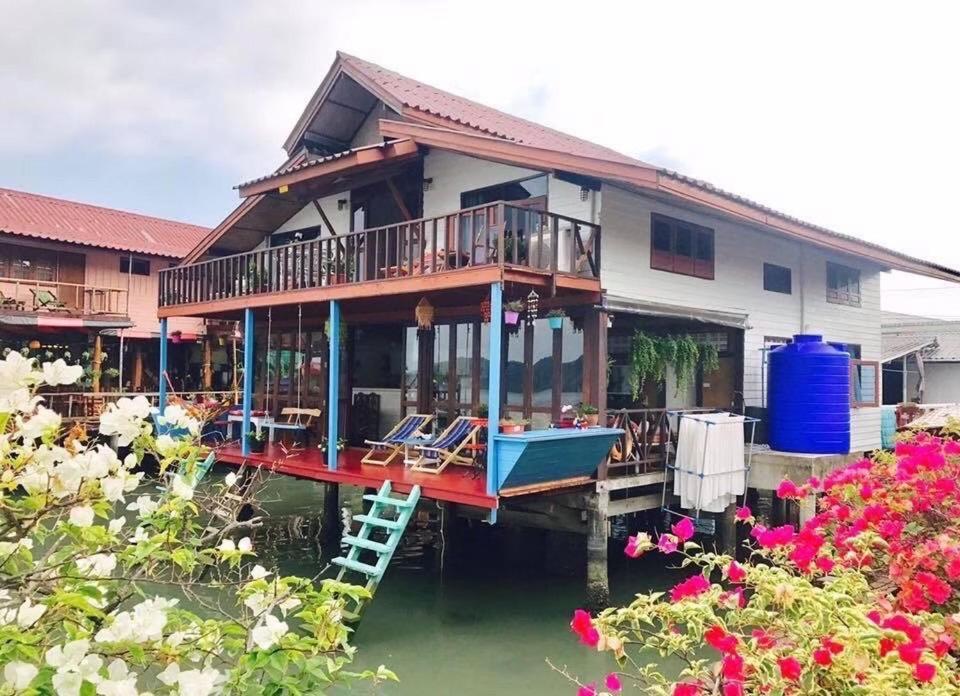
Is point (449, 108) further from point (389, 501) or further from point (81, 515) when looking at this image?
point (81, 515)

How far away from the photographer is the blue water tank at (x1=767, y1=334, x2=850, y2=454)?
11.8 metres

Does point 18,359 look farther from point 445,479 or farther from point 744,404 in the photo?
point 744,404

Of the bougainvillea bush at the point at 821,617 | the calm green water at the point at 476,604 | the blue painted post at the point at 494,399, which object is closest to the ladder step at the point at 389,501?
the blue painted post at the point at 494,399

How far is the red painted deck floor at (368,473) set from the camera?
886 cm

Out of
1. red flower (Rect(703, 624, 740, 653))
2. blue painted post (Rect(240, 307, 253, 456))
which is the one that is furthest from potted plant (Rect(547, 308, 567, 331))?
red flower (Rect(703, 624, 740, 653))

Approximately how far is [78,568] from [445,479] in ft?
24.0

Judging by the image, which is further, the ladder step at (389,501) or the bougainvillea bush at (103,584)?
the ladder step at (389,501)

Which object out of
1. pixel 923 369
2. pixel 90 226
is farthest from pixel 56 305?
pixel 923 369

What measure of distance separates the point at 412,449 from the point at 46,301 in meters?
15.7

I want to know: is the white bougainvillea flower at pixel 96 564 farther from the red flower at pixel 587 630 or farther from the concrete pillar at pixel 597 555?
the concrete pillar at pixel 597 555

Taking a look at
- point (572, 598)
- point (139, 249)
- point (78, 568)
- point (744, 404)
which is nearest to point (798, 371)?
point (744, 404)

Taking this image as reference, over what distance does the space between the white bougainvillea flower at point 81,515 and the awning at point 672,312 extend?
8399mm

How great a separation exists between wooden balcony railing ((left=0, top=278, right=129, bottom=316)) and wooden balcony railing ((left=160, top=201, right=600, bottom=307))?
32.5 ft

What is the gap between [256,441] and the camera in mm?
13672
